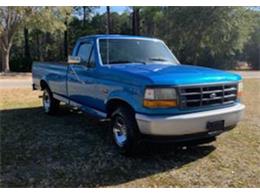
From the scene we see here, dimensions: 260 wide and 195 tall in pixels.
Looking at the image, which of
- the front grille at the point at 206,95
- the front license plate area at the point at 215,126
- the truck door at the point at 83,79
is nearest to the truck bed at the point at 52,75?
the truck door at the point at 83,79

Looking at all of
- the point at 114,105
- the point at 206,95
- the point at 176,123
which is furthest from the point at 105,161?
the point at 206,95

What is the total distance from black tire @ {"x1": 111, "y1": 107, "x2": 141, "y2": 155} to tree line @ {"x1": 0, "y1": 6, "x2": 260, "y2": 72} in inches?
702

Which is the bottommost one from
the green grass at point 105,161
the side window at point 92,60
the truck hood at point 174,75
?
the green grass at point 105,161

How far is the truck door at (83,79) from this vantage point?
19.9 feet

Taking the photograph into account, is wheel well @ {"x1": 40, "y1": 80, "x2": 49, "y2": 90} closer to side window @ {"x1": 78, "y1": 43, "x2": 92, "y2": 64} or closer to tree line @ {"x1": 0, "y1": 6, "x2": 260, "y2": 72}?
side window @ {"x1": 78, "y1": 43, "x2": 92, "y2": 64}

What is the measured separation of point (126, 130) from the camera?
4984 mm

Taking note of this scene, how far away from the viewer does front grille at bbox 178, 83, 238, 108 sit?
4.65m

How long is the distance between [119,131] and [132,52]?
5.15 ft

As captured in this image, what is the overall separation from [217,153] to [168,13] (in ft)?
94.7

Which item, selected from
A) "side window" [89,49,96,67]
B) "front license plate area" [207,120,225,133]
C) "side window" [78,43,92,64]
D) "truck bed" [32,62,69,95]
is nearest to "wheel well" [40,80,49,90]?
"truck bed" [32,62,69,95]

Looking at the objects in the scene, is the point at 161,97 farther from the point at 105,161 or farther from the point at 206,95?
the point at 105,161

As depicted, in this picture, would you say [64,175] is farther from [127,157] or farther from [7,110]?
[7,110]

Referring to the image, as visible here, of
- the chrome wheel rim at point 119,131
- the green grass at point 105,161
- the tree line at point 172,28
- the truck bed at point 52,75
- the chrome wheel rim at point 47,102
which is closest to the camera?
the green grass at point 105,161

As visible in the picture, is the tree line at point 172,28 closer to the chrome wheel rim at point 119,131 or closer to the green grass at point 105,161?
the green grass at point 105,161
